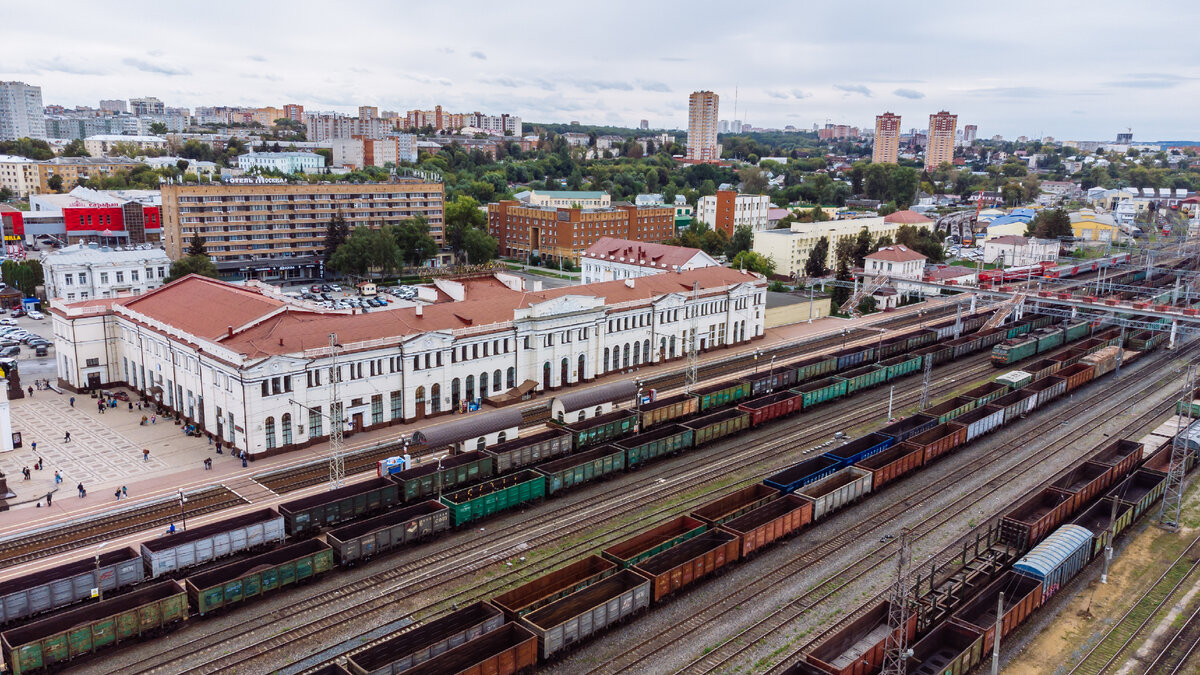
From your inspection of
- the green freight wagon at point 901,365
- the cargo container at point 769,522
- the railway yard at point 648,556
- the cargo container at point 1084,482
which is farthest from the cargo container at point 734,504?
the green freight wagon at point 901,365

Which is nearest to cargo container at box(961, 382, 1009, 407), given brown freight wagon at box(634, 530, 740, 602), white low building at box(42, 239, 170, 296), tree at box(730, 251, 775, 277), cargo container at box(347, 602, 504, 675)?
brown freight wagon at box(634, 530, 740, 602)

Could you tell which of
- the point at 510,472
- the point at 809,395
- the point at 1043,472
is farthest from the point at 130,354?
the point at 1043,472

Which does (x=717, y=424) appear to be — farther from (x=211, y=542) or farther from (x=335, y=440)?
(x=211, y=542)

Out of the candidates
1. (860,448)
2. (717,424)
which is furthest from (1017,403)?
(717,424)

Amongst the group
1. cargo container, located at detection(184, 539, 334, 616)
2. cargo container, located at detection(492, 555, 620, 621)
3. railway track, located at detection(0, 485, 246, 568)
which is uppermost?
cargo container, located at detection(492, 555, 620, 621)

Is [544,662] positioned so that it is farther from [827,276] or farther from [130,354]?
[827,276]

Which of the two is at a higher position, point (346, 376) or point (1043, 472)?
point (346, 376)

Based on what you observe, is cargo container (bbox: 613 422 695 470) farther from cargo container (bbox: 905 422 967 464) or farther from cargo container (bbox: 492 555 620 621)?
cargo container (bbox: 492 555 620 621)
